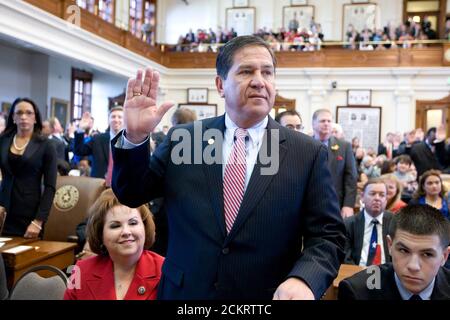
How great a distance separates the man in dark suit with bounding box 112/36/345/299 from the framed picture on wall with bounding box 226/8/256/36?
17823mm

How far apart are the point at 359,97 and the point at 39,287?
1487 cm

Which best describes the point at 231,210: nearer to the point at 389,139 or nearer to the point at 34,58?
the point at 389,139

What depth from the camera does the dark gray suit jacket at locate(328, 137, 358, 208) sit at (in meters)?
4.57

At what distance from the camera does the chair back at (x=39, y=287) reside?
7.01 ft

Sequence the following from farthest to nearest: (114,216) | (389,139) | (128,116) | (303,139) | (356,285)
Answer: (389,139) < (114,216) < (356,285) < (303,139) < (128,116)

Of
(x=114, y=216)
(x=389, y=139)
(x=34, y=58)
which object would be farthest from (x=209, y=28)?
(x=114, y=216)

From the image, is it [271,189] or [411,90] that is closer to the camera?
[271,189]

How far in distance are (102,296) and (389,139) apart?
9922 mm

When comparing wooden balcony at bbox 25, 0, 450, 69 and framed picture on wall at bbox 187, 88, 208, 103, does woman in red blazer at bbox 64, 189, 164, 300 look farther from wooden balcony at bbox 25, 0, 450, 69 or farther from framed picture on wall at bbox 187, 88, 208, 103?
framed picture on wall at bbox 187, 88, 208, 103

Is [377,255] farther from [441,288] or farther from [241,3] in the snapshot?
[241,3]

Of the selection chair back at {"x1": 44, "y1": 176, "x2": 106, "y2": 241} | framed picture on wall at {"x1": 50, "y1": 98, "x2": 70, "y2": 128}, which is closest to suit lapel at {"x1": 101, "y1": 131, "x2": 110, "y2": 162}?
chair back at {"x1": 44, "y1": 176, "x2": 106, "y2": 241}

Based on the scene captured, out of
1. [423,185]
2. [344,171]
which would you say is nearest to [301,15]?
[423,185]

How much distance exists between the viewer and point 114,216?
2295mm

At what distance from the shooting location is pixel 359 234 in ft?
12.4
